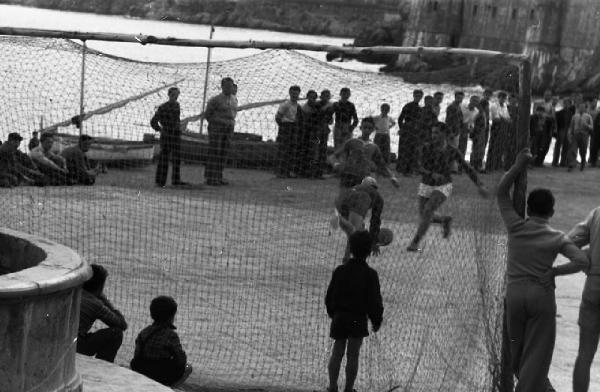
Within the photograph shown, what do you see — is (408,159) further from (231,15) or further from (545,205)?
(231,15)

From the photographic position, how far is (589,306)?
9062 millimetres

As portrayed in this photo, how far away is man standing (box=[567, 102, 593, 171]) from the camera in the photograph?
28.9 meters

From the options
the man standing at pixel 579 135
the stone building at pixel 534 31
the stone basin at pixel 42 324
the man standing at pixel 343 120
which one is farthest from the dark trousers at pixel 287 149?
the stone building at pixel 534 31

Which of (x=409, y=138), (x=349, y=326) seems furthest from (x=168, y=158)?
(x=349, y=326)

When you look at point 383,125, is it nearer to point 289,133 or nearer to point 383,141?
point 383,141

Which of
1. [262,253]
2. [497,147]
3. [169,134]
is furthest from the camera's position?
[169,134]

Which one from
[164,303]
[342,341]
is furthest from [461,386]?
[164,303]

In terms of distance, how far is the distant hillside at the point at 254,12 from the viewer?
11844 centimetres

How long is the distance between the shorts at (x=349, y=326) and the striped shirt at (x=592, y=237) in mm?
1536

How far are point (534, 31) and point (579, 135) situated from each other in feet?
119

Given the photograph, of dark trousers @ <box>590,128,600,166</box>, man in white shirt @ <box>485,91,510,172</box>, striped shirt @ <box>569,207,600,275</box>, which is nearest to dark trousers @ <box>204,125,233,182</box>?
man in white shirt @ <box>485,91,510,172</box>

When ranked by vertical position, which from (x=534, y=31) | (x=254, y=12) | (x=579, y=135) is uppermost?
(x=579, y=135)

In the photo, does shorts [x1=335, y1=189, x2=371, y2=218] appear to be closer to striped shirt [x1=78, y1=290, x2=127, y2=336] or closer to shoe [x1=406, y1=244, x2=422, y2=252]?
shoe [x1=406, y1=244, x2=422, y2=252]

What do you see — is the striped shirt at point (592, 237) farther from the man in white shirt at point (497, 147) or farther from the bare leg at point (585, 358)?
the man in white shirt at point (497, 147)
